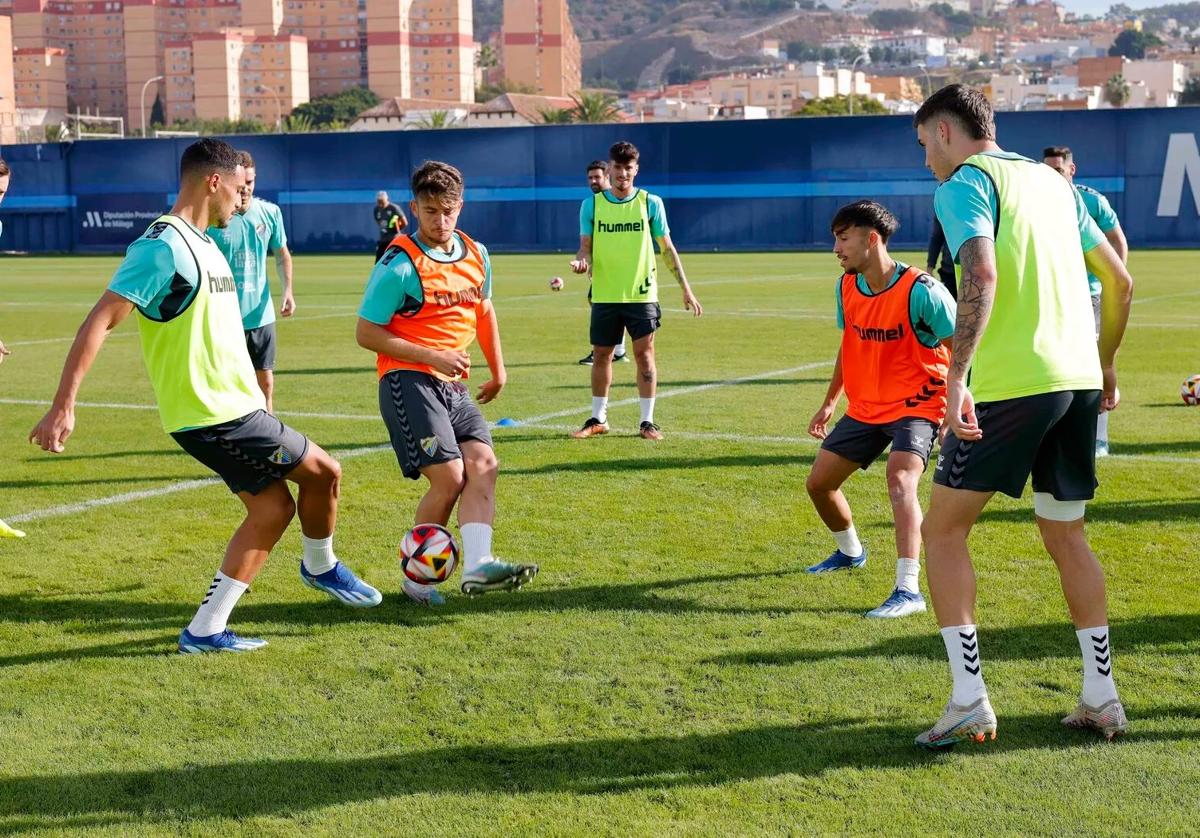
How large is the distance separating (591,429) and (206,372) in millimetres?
5943

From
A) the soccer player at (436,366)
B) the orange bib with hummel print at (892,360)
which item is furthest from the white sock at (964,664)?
the soccer player at (436,366)

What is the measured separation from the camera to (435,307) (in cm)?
684

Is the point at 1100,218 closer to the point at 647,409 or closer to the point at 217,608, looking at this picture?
the point at 647,409

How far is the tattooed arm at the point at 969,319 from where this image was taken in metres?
4.55

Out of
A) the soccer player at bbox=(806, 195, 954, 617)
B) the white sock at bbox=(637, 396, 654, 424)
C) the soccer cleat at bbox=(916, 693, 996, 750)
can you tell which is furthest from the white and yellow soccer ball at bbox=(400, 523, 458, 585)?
the white sock at bbox=(637, 396, 654, 424)

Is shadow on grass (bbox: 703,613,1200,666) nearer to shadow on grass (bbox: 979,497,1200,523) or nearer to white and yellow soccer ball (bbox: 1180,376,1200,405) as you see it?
shadow on grass (bbox: 979,497,1200,523)

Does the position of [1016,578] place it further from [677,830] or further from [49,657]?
[49,657]

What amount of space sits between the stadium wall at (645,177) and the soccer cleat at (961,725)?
1606 inches

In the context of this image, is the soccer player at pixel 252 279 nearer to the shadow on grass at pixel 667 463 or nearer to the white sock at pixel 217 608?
the shadow on grass at pixel 667 463

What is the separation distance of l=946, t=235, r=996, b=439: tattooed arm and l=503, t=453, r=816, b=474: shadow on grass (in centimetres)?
548

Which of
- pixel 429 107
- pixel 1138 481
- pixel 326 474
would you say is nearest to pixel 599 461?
Result: pixel 1138 481

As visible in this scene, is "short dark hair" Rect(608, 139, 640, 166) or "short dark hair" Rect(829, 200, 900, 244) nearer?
"short dark hair" Rect(829, 200, 900, 244)

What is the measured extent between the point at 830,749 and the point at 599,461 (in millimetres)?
5679

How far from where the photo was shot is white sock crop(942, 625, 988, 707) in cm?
482
